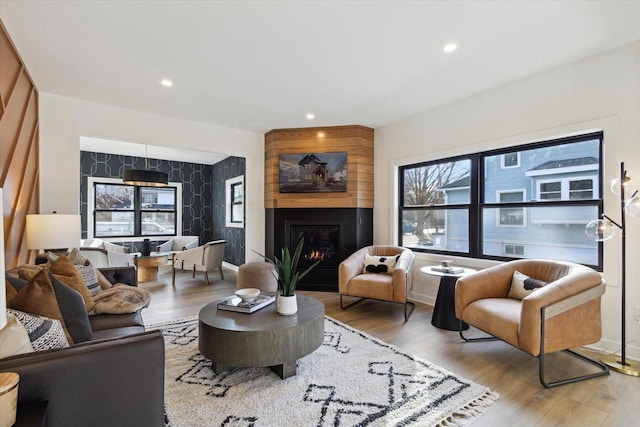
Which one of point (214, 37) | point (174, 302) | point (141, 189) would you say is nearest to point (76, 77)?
point (214, 37)

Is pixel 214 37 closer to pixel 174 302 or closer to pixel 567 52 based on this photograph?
pixel 567 52

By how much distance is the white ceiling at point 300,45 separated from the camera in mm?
2129

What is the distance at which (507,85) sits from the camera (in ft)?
10.8

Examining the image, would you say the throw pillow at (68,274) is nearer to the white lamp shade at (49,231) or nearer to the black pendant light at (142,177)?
the white lamp shade at (49,231)

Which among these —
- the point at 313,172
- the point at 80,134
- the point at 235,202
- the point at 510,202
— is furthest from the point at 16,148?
the point at 510,202

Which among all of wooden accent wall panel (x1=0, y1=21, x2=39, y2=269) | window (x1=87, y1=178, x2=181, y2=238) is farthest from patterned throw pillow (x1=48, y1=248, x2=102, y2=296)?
window (x1=87, y1=178, x2=181, y2=238)

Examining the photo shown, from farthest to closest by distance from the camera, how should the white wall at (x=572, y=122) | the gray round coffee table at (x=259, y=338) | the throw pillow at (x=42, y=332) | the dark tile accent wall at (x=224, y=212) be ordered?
1. the dark tile accent wall at (x=224, y=212)
2. the white wall at (x=572, y=122)
3. the gray round coffee table at (x=259, y=338)
4. the throw pillow at (x=42, y=332)

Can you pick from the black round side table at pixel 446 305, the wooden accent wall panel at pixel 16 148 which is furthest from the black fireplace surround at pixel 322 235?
the wooden accent wall panel at pixel 16 148

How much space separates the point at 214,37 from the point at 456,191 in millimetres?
3212

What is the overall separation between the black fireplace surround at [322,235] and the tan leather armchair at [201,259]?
1.10 metres

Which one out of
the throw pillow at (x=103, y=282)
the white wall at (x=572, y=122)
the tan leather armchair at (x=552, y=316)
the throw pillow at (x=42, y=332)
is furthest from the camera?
the throw pillow at (x=103, y=282)

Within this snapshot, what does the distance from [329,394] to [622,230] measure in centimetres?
256

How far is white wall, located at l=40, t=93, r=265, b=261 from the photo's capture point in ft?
11.7

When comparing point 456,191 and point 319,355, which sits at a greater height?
point 456,191
